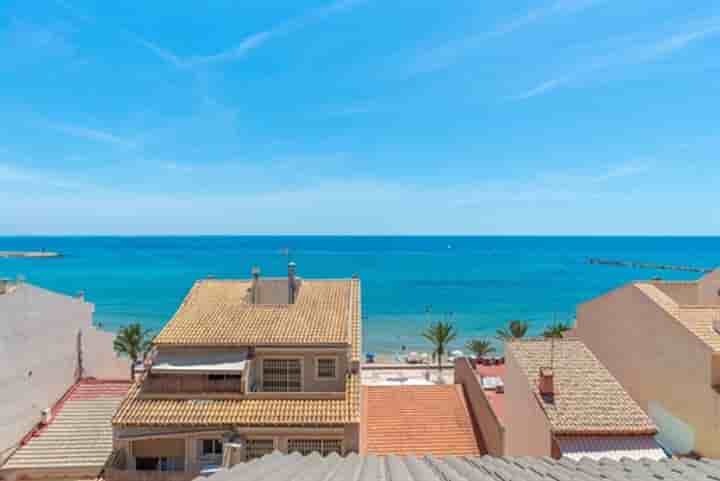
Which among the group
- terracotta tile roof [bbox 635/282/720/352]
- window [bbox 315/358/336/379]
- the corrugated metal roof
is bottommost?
window [bbox 315/358/336/379]

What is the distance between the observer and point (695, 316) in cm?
1794

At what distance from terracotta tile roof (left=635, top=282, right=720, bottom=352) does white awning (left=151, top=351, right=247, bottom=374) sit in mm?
15010

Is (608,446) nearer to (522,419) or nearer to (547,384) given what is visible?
(547,384)

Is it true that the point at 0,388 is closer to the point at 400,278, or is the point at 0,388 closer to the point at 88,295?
the point at 88,295

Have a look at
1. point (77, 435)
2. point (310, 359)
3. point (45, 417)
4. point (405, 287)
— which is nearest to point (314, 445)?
point (310, 359)

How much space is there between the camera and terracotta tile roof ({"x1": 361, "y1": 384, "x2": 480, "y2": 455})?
22062 millimetres

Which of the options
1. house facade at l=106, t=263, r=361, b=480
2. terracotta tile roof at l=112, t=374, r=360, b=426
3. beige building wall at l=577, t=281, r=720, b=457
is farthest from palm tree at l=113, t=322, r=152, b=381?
beige building wall at l=577, t=281, r=720, b=457

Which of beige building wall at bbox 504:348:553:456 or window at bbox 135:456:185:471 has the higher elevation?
beige building wall at bbox 504:348:553:456

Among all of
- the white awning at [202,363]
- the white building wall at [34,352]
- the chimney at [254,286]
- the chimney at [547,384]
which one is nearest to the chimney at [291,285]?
the chimney at [254,286]

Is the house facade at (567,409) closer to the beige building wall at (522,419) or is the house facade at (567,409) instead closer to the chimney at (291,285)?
the beige building wall at (522,419)

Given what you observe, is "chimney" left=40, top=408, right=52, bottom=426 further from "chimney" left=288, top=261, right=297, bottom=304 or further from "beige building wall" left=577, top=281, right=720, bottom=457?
"beige building wall" left=577, top=281, right=720, bottom=457

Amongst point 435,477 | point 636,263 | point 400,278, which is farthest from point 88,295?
point 636,263

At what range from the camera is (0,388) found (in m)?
20.1

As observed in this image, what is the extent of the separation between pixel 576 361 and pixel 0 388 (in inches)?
832
